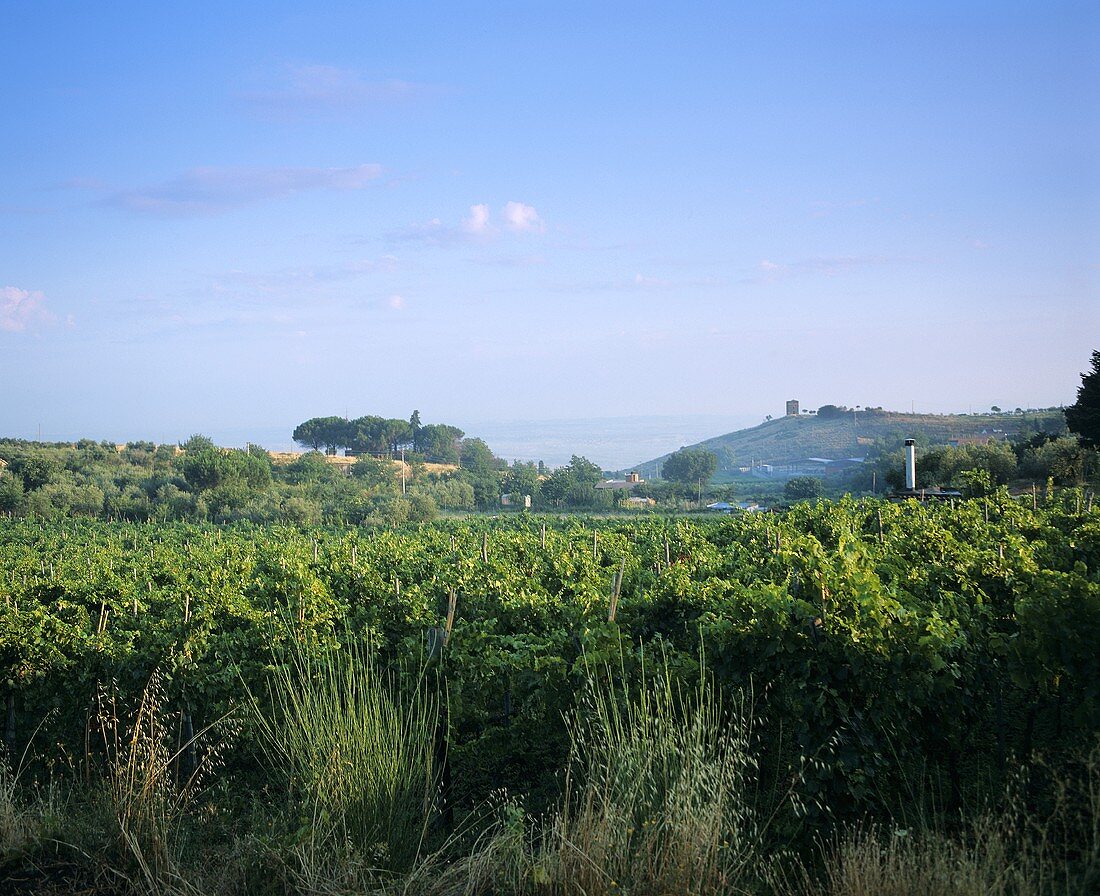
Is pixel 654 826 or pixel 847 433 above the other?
pixel 847 433

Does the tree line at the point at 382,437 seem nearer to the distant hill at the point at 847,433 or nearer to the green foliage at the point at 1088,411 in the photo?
the distant hill at the point at 847,433

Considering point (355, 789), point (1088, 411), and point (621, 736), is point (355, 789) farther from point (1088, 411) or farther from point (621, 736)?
point (1088, 411)

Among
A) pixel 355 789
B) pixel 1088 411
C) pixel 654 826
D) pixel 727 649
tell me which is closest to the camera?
pixel 654 826

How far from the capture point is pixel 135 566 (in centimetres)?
1631

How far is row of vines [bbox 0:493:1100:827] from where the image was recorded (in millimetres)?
4539

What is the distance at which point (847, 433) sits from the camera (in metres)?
111

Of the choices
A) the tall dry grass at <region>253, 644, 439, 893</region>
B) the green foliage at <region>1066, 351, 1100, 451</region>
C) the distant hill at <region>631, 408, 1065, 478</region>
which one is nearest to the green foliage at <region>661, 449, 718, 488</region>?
the distant hill at <region>631, 408, 1065, 478</region>

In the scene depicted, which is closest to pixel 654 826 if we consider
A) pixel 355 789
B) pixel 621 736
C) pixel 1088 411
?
pixel 621 736

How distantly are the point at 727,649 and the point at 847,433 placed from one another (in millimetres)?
111258

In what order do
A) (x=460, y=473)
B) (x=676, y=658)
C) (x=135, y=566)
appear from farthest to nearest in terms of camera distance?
(x=460, y=473) < (x=135, y=566) < (x=676, y=658)

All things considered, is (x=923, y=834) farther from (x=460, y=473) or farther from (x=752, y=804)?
(x=460, y=473)

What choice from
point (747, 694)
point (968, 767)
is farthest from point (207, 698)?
point (968, 767)

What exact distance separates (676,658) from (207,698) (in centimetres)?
416

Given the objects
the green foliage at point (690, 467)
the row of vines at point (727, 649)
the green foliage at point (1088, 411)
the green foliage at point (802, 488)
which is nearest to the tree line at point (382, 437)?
the green foliage at point (690, 467)
